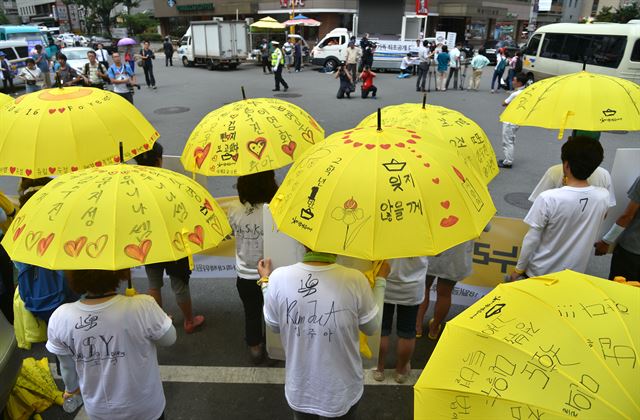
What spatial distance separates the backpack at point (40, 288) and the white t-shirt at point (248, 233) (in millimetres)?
1243

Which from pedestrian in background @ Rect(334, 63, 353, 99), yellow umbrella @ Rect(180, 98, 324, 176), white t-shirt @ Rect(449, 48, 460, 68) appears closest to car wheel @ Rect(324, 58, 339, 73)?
white t-shirt @ Rect(449, 48, 460, 68)

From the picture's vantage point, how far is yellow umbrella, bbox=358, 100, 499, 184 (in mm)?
3160

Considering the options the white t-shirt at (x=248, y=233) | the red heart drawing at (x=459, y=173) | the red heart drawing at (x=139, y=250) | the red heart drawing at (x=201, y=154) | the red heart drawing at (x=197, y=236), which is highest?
the red heart drawing at (x=459, y=173)

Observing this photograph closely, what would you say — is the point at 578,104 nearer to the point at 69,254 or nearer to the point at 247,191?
the point at 247,191

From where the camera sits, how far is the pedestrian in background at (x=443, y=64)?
17.4 m

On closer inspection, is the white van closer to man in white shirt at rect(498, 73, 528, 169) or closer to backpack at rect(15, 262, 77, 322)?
man in white shirt at rect(498, 73, 528, 169)

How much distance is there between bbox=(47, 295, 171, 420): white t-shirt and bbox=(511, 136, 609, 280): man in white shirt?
253cm

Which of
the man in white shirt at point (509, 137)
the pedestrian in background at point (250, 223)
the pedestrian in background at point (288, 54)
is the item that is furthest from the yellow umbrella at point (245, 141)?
the pedestrian in background at point (288, 54)

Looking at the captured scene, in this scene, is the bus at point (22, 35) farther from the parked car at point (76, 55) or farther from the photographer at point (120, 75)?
the photographer at point (120, 75)

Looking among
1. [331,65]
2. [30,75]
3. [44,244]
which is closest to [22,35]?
[30,75]

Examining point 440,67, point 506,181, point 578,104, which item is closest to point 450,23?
point 440,67

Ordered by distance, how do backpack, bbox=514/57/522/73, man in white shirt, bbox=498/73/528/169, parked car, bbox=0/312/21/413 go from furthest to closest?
backpack, bbox=514/57/522/73 → man in white shirt, bbox=498/73/528/169 → parked car, bbox=0/312/21/413

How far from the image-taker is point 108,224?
2072 mm

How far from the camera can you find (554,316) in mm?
1311
